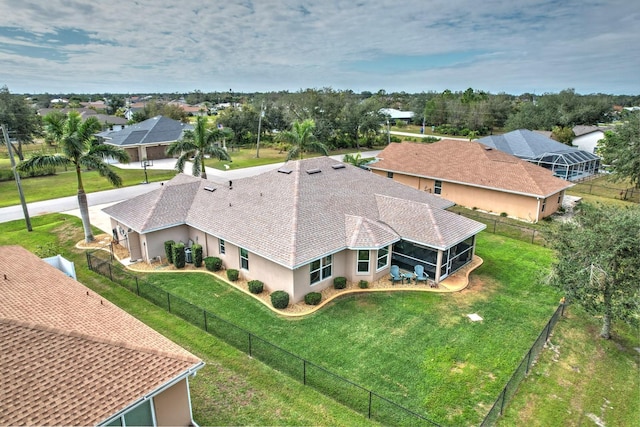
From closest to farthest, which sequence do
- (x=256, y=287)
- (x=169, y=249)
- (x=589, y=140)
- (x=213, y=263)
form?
(x=256, y=287)
(x=213, y=263)
(x=169, y=249)
(x=589, y=140)

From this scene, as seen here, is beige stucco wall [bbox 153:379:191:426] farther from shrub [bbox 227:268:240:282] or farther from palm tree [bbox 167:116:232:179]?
palm tree [bbox 167:116:232:179]

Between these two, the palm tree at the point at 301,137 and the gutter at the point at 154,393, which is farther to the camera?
the palm tree at the point at 301,137

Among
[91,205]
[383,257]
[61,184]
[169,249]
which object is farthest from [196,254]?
[61,184]

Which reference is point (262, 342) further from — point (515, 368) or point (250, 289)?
point (515, 368)

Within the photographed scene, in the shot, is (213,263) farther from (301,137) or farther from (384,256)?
(301,137)

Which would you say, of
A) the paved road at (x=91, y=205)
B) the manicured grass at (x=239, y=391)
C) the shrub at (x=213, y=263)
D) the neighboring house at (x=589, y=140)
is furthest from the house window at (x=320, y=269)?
the neighboring house at (x=589, y=140)

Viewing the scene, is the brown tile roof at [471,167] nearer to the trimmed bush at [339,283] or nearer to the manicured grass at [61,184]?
the trimmed bush at [339,283]

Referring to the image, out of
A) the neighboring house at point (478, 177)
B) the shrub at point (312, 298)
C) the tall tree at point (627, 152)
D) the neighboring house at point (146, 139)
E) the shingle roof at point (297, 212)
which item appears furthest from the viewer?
the neighboring house at point (146, 139)

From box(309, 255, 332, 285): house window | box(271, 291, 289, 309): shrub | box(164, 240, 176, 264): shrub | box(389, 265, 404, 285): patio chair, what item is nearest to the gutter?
box(271, 291, 289, 309): shrub
